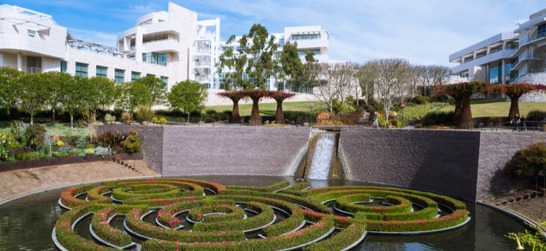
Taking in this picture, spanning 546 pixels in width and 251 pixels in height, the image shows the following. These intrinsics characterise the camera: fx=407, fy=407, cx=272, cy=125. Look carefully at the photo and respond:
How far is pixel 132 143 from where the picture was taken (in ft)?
112

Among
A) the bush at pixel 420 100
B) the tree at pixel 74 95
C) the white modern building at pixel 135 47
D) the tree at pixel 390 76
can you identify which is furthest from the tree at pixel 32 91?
the bush at pixel 420 100

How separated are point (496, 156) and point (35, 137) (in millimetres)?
31804

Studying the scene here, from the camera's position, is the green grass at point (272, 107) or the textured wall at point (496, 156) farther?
the green grass at point (272, 107)

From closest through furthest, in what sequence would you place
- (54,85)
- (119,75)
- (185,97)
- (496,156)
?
1. (496,156)
2. (54,85)
3. (185,97)
4. (119,75)

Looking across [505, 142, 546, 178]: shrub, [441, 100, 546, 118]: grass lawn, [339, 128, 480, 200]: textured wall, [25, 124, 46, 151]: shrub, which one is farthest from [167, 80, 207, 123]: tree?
[505, 142, 546, 178]: shrub

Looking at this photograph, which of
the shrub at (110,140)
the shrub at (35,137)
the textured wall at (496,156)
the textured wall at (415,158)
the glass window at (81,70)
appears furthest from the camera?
the glass window at (81,70)

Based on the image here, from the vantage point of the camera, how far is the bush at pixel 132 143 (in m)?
34.1

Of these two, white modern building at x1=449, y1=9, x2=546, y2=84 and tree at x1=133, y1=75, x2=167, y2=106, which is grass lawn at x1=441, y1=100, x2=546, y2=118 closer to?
white modern building at x1=449, y1=9, x2=546, y2=84

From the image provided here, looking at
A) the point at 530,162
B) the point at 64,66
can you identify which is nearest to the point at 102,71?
the point at 64,66

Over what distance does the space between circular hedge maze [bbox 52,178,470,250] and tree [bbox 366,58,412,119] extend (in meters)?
32.5

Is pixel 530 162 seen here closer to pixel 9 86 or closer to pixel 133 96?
pixel 133 96

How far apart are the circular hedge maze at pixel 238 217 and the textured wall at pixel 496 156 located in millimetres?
3392

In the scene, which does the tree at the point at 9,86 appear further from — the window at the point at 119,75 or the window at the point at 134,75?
the window at the point at 134,75

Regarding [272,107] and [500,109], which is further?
[272,107]
